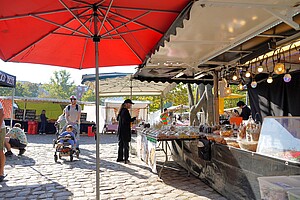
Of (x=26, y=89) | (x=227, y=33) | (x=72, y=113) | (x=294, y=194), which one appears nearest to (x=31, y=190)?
(x=72, y=113)

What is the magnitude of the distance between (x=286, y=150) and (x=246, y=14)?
6.64ft

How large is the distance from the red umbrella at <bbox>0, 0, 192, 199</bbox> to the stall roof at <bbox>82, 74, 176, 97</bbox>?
173 inches

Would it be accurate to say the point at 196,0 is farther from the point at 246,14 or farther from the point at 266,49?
the point at 266,49

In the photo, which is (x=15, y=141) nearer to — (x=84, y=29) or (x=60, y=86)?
(x=84, y=29)

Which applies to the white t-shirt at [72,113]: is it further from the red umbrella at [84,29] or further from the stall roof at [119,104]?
the stall roof at [119,104]

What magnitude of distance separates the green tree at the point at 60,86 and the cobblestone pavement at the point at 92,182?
50.0m

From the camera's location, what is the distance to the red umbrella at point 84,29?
9.61 feet

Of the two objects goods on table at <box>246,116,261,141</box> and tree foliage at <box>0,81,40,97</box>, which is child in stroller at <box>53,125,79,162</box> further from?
tree foliage at <box>0,81,40,97</box>

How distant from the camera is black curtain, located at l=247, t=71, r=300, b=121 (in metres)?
7.14

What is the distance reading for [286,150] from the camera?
2828mm

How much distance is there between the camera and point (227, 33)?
179 inches

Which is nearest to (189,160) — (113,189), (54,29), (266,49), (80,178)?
(113,189)

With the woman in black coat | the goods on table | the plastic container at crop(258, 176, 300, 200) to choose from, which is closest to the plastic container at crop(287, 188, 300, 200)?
the plastic container at crop(258, 176, 300, 200)

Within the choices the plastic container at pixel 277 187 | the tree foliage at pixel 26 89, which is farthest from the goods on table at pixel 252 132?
the tree foliage at pixel 26 89
